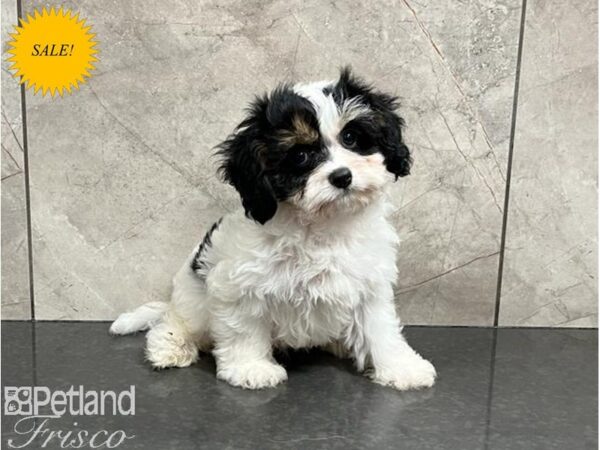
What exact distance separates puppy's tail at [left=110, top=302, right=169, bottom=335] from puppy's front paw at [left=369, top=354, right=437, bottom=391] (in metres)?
0.89

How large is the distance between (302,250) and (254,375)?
0.44 meters

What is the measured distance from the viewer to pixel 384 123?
2033 millimetres

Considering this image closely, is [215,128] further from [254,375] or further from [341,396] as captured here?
[341,396]

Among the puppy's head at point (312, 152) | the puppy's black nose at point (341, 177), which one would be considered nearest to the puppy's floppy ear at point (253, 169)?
the puppy's head at point (312, 152)

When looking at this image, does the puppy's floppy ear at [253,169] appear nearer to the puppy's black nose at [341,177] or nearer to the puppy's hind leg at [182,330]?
the puppy's black nose at [341,177]

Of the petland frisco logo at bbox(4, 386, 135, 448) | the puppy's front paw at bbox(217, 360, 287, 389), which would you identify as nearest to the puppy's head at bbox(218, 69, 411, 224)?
the puppy's front paw at bbox(217, 360, 287, 389)

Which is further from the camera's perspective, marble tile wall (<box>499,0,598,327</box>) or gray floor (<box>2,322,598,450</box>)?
marble tile wall (<box>499,0,598,327</box>)

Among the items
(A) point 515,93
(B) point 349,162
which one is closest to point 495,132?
(A) point 515,93

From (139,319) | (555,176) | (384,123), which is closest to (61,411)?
(139,319)

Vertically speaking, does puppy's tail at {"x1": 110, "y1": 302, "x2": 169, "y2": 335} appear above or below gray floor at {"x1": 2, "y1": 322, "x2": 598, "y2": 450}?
above

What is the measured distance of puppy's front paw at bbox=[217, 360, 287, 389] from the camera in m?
2.18

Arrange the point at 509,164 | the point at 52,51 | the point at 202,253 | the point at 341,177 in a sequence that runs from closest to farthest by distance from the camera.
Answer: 1. the point at 341,177
2. the point at 202,253
3. the point at 52,51
4. the point at 509,164

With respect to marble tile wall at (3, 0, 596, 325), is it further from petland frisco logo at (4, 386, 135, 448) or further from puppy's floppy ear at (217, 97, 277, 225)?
petland frisco logo at (4, 386, 135, 448)

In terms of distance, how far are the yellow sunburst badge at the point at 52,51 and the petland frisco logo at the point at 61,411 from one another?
3.55 feet
